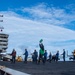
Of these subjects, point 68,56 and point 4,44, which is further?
point 4,44

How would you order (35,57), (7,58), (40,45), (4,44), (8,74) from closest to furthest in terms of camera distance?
(8,74)
(40,45)
(35,57)
(7,58)
(4,44)

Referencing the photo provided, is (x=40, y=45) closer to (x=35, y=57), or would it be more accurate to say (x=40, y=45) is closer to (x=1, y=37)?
(x=35, y=57)

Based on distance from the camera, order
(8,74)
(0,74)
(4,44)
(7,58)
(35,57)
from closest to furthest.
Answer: (8,74) → (0,74) → (35,57) → (7,58) → (4,44)

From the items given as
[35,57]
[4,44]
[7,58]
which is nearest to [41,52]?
[35,57]

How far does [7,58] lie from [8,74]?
57.3 m

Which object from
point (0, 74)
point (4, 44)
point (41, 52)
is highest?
point (4, 44)

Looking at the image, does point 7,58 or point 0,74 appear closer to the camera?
point 0,74

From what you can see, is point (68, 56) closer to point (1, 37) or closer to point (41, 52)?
point (41, 52)

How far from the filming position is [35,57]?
42.0 m

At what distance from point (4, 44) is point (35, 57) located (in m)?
116

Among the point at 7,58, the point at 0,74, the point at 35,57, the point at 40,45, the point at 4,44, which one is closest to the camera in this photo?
the point at 0,74

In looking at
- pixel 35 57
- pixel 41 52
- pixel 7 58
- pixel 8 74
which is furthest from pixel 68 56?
pixel 8 74

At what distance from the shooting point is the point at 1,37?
521ft

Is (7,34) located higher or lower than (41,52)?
higher
